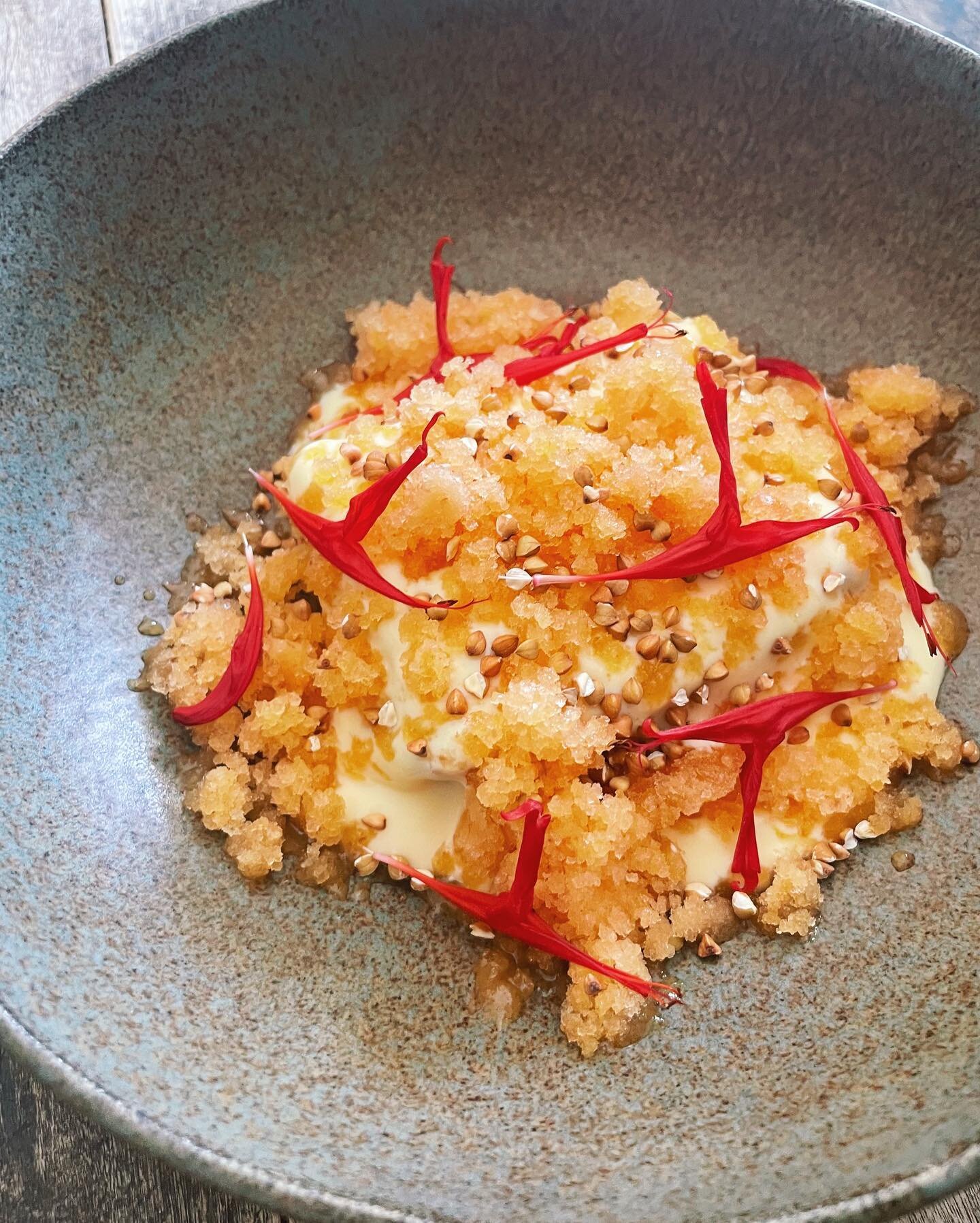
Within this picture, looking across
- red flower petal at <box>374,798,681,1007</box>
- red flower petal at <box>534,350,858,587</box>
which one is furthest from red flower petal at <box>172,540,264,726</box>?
red flower petal at <box>534,350,858,587</box>

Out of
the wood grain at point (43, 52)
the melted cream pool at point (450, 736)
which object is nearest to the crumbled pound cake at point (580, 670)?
the melted cream pool at point (450, 736)

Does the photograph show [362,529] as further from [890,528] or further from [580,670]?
[890,528]

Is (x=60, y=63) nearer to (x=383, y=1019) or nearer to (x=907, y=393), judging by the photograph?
(x=907, y=393)

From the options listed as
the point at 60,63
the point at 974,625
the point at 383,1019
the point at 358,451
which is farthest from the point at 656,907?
the point at 60,63

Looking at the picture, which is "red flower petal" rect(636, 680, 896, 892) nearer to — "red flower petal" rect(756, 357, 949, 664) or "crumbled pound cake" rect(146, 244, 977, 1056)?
"crumbled pound cake" rect(146, 244, 977, 1056)

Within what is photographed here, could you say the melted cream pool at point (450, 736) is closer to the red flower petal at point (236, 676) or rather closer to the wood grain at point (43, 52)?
the red flower petal at point (236, 676)

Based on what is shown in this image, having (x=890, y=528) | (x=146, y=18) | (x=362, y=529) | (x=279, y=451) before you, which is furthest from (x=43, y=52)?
(x=890, y=528)
